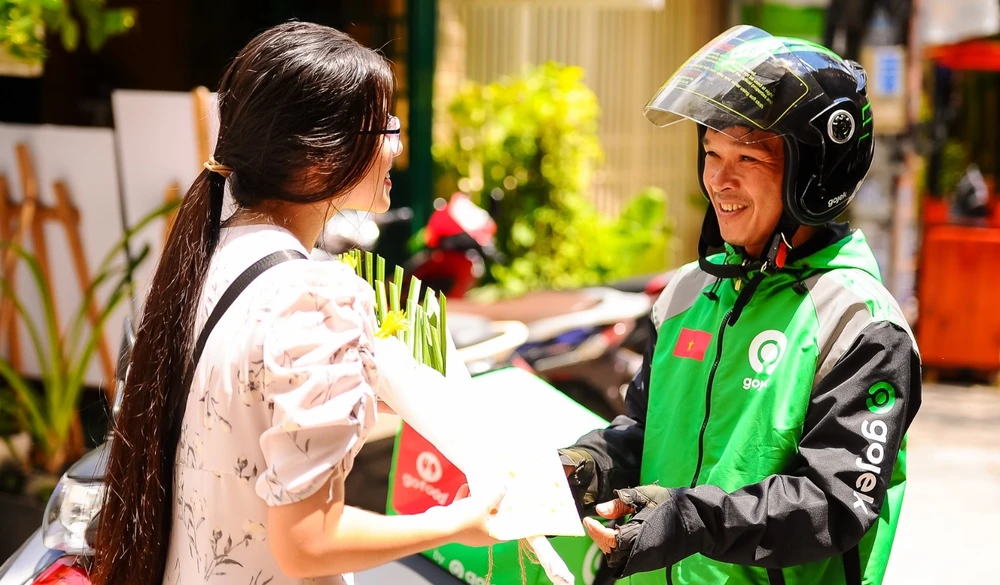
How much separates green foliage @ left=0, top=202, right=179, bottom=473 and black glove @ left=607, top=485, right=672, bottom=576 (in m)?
2.88

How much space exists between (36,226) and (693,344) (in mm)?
3593

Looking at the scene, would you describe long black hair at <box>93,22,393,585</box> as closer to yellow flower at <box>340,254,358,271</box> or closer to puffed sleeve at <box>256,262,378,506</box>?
puffed sleeve at <box>256,262,378,506</box>

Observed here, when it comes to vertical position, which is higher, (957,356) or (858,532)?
(858,532)

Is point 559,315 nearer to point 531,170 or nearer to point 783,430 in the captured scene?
point 531,170

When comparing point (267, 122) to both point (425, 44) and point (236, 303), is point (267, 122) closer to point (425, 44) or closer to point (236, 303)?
point (236, 303)

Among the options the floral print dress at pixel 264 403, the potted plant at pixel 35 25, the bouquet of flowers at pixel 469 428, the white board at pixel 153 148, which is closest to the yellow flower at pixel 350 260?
the bouquet of flowers at pixel 469 428

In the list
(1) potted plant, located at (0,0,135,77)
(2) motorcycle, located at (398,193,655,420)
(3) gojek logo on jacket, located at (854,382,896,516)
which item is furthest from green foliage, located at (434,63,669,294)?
(3) gojek logo on jacket, located at (854,382,896,516)

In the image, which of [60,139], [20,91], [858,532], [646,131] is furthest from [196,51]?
[858,532]

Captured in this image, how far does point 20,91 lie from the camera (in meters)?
5.51

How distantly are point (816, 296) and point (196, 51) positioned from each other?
227 inches

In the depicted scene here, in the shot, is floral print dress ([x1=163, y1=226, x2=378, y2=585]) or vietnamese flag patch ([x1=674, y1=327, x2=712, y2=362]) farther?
vietnamese flag patch ([x1=674, y1=327, x2=712, y2=362])

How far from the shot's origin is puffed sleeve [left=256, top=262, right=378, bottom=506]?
4.12 feet

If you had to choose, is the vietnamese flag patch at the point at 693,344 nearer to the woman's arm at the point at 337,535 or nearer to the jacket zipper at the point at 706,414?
the jacket zipper at the point at 706,414

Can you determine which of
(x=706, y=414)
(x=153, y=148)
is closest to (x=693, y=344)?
(x=706, y=414)
